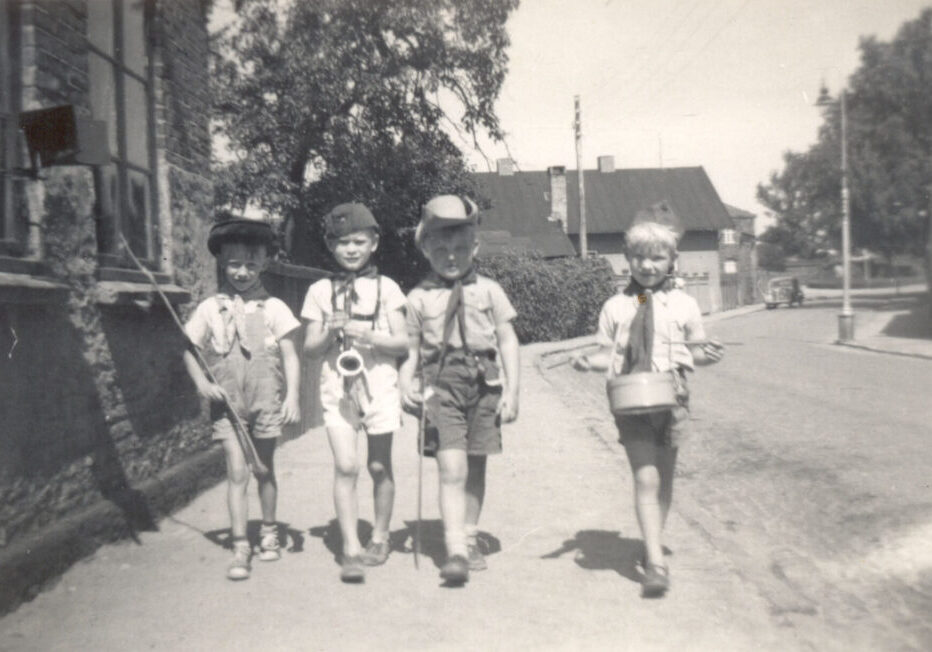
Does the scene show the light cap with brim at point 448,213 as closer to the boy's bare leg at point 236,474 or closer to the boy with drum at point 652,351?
the boy with drum at point 652,351

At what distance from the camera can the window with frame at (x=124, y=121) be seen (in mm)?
5918

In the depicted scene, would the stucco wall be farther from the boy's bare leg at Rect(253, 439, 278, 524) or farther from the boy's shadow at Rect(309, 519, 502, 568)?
the boy's shadow at Rect(309, 519, 502, 568)

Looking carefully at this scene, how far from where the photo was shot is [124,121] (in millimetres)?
6422

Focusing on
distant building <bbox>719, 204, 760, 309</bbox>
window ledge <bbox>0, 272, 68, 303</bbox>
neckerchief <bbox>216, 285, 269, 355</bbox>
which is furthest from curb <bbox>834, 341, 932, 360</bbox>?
distant building <bbox>719, 204, 760, 309</bbox>

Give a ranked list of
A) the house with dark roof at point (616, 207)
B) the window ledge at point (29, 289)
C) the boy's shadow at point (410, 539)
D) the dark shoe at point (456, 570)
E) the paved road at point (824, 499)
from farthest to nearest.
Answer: the house with dark roof at point (616, 207) → the boy's shadow at point (410, 539) → the dark shoe at point (456, 570) → the window ledge at point (29, 289) → the paved road at point (824, 499)

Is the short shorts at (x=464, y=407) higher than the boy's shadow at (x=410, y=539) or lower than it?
higher

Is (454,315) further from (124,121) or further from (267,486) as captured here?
(124,121)

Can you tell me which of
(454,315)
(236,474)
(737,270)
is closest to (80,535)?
(236,474)

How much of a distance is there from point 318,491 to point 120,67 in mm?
3034

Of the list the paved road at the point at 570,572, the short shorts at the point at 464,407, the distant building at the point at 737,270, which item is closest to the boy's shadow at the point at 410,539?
the paved road at the point at 570,572

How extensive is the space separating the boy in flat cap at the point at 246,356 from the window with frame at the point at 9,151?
865 millimetres

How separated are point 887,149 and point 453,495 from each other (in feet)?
68.3

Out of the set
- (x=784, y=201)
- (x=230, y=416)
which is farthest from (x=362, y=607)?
(x=784, y=201)

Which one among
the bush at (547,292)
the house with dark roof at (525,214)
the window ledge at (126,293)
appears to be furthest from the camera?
Answer: the house with dark roof at (525,214)
